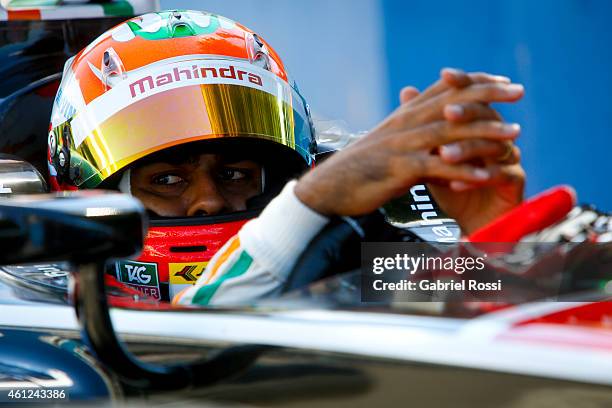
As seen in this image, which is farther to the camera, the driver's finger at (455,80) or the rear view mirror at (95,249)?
the driver's finger at (455,80)

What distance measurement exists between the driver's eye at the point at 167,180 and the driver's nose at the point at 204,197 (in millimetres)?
35

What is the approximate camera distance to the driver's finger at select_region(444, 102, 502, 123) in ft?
4.30

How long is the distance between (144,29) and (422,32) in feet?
8.76

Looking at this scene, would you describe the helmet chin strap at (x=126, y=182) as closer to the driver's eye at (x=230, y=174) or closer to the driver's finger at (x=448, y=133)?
the driver's eye at (x=230, y=174)

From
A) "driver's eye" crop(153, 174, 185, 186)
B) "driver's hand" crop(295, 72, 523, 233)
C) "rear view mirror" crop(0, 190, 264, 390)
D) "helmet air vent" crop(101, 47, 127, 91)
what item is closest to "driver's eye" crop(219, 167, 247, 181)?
"driver's eye" crop(153, 174, 185, 186)

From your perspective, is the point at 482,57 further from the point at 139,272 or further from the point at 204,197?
the point at 139,272

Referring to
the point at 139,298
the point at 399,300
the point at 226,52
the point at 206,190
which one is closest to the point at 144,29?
the point at 226,52

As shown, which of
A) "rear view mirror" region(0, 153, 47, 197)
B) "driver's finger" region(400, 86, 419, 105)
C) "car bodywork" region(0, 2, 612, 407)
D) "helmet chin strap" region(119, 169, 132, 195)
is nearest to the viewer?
"car bodywork" region(0, 2, 612, 407)

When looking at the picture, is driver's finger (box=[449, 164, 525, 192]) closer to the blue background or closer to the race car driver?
the race car driver

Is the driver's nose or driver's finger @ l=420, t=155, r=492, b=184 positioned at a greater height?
driver's finger @ l=420, t=155, r=492, b=184

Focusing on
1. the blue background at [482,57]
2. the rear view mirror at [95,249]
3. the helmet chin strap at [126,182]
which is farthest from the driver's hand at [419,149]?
the blue background at [482,57]

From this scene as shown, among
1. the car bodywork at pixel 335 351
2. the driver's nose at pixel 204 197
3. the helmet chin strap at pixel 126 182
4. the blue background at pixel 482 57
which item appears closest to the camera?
the car bodywork at pixel 335 351

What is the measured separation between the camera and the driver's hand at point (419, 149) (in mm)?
1316

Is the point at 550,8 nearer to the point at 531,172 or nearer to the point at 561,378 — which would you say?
the point at 531,172
